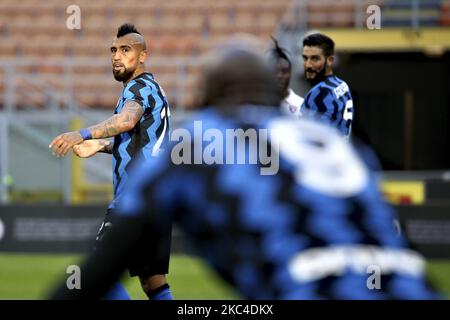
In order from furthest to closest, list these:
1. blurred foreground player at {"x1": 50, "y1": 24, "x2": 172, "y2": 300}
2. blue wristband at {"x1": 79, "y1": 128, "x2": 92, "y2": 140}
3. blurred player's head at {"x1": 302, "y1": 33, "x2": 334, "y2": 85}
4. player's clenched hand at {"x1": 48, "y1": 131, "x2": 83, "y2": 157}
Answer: blurred player's head at {"x1": 302, "y1": 33, "x2": 334, "y2": 85}, blurred foreground player at {"x1": 50, "y1": 24, "x2": 172, "y2": 300}, blue wristband at {"x1": 79, "y1": 128, "x2": 92, "y2": 140}, player's clenched hand at {"x1": 48, "y1": 131, "x2": 83, "y2": 157}

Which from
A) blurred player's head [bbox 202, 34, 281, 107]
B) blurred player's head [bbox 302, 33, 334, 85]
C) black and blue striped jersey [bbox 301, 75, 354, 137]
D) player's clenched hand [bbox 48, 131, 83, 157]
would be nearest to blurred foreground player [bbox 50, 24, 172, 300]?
player's clenched hand [bbox 48, 131, 83, 157]

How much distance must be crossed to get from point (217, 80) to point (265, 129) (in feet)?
0.58

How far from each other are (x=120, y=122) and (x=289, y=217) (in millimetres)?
3515

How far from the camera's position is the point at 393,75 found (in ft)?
54.3

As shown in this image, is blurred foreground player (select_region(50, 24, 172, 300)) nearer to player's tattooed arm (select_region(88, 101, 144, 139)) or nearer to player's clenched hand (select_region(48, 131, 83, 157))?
player's tattooed arm (select_region(88, 101, 144, 139))

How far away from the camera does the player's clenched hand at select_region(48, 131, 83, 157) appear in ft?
16.6

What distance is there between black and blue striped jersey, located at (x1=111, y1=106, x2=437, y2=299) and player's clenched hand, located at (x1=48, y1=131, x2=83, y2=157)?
244 centimetres

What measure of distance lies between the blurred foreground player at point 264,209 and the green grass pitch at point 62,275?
21.5 feet

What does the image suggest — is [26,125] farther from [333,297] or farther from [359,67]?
[333,297]

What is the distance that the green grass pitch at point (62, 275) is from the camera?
10586 millimetres
